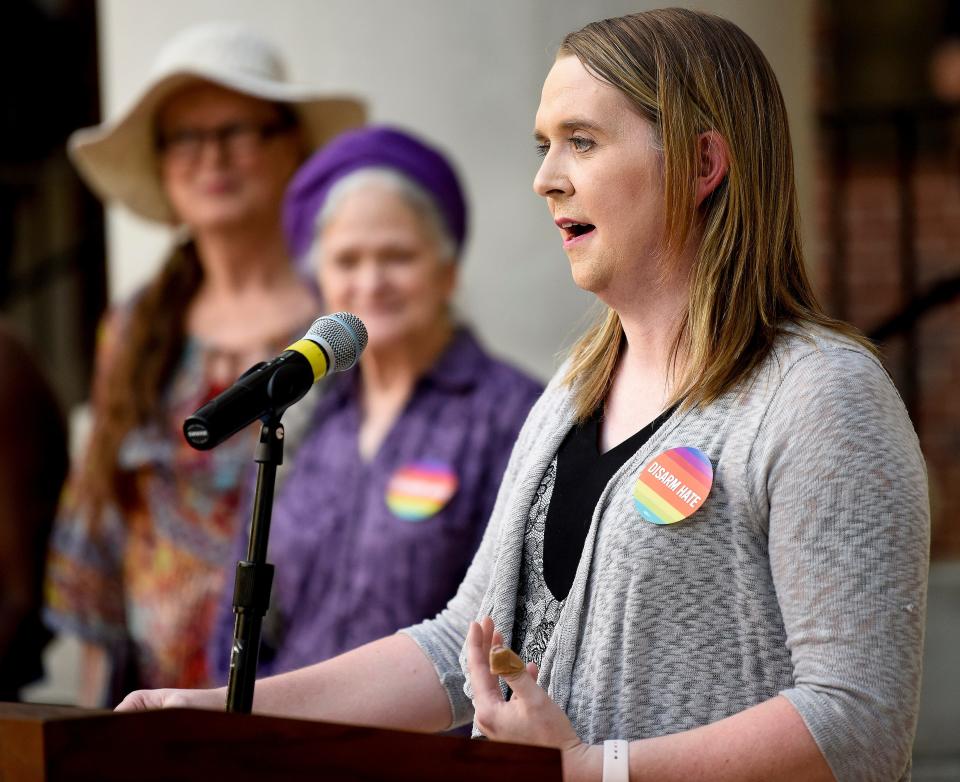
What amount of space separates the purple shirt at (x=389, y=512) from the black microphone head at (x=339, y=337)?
150 centimetres

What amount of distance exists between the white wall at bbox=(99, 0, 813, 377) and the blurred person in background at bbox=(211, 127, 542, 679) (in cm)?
74

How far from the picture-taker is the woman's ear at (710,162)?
189 cm

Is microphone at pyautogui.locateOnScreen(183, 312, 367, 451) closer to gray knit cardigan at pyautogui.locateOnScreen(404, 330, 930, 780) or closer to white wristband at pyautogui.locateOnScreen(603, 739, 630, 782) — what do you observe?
gray knit cardigan at pyautogui.locateOnScreen(404, 330, 930, 780)

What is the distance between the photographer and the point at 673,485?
5.92 feet

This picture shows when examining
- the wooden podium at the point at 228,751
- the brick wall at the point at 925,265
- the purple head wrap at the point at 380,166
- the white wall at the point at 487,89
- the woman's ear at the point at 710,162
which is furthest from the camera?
the brick wall at the point at 925,265

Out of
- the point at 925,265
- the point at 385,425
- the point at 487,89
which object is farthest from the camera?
the point at 925,265

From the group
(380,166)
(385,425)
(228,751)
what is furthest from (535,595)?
(380,166)

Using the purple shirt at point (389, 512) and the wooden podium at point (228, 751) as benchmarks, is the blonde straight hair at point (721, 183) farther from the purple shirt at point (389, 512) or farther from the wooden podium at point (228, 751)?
the purple shirt at point (389, 512)

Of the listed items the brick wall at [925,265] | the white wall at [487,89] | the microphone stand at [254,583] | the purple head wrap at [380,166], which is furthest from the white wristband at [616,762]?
the brick wall at [925,265]

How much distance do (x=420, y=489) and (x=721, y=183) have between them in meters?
1.71

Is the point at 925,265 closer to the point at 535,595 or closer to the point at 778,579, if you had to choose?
the point at 535,595

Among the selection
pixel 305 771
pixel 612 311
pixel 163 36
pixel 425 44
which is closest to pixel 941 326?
pixel 425 44

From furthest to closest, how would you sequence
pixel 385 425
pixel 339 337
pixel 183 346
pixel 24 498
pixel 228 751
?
1. pixel 24 498
2. pixel 183 346
3. pixel 385 425
4. pixel 339 337
5. pixel 228 751

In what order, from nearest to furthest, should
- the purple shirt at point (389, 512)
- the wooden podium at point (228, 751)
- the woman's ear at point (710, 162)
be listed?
the wooden podium at point (228, 751) → the woman's ear at point (710, 162) → the purple shirt at point (389, 512)
